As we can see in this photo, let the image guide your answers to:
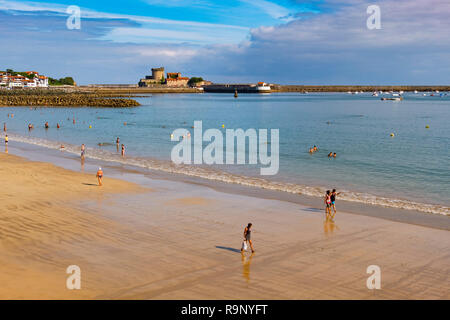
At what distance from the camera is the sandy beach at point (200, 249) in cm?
1139

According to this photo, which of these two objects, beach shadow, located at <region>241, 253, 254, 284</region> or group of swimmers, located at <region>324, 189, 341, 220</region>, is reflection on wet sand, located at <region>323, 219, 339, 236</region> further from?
beach shadow, located at <region>241, 253, 254, 284</region>

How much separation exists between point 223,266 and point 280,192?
11.5 metres

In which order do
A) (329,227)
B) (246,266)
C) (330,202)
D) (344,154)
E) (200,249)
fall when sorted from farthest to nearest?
1. (344,154)
2. (330,202)
3. (329,227)
4. (200,249)
5. (246,266)

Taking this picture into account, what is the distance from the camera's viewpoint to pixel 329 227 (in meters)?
17.3

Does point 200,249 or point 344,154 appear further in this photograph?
point 344,154

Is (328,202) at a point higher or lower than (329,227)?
higher

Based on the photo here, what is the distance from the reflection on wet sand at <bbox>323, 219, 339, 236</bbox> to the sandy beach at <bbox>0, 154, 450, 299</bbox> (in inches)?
1.6

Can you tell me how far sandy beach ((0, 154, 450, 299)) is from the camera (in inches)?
448

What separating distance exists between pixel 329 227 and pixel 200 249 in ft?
19.7

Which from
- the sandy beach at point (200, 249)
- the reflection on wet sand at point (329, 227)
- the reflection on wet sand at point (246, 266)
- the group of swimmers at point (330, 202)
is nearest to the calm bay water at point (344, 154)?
the group of swimmers at point (330, 202)

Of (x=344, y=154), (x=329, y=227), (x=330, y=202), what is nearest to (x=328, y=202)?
(x=330, y=202)

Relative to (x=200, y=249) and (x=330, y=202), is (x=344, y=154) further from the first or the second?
(x=200, y=249)

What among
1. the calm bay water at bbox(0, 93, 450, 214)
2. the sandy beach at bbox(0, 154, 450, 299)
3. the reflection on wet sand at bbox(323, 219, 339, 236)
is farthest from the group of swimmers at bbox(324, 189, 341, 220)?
the calm bay water at bbox(0, 93, 450, 214)
